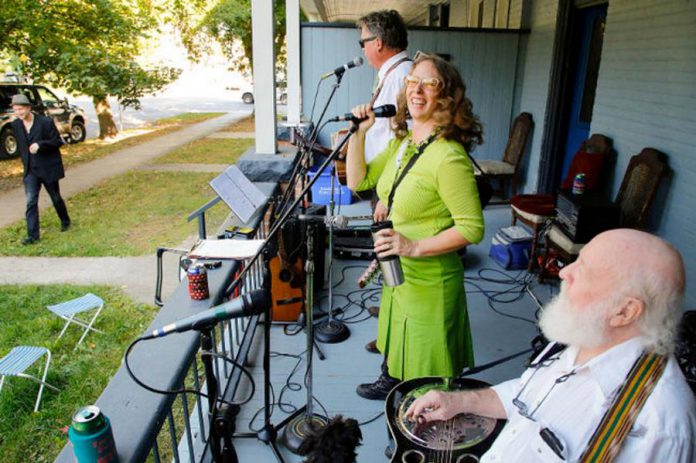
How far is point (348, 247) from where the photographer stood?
451 cm

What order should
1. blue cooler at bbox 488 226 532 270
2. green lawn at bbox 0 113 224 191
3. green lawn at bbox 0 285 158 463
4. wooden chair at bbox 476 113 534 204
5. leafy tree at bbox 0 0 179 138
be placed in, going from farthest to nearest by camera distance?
green lawn at bbox 0 113 224 191
leafy tree at bbox 0 0 179 138
wooden chair at bbox 476 113 534 204
blue cooler at bbox 488 226 532 270
green lawn at bbox 0 285 158 463

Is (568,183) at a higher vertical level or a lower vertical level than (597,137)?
lower

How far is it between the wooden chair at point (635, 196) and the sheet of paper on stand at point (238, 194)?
7.57 feet

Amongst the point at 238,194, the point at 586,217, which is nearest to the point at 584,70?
the point at 586,217

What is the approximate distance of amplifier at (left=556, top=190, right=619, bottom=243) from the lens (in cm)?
363

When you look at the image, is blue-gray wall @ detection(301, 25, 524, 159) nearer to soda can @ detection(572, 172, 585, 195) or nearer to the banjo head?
soda can @ detection(572, 172, 585, 195)

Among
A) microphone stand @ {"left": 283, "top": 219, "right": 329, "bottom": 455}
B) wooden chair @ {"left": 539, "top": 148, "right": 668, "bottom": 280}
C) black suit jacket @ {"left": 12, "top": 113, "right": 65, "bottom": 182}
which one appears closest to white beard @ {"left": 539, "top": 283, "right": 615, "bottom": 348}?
microphone stand @ {"left": 283, "top": 219, "right": 329, "bottom": 455}

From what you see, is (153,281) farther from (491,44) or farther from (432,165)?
(491,44)

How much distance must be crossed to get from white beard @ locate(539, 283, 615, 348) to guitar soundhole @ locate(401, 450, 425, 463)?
1.75ft

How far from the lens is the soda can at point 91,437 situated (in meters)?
Answer: 1.06

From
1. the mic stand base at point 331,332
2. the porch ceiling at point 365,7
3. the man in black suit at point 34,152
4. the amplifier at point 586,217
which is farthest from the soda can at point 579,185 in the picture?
the porch ceiling at point 365,7

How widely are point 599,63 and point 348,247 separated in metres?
3.29

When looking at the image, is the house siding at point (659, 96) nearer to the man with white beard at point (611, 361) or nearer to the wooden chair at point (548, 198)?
the wooden chair at point (548, 198)

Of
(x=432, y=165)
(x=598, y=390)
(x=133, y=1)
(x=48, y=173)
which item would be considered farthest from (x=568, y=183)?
(x=133, y=1)
